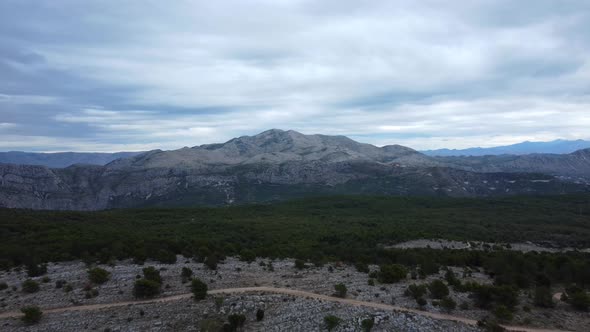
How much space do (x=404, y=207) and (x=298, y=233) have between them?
84266 millimetres

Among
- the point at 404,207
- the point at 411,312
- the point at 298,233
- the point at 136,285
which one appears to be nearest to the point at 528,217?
the point at 404,207

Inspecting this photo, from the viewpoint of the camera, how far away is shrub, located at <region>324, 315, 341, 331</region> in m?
25.2

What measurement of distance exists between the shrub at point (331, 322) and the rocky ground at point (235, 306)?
17.5 inches

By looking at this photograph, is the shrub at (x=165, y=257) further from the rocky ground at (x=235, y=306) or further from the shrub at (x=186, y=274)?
the shrub at (x=186, y=274)

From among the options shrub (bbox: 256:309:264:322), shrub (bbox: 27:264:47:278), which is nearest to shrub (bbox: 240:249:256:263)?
shrub (bbox: 256:309:264:322)

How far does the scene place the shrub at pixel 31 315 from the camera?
86.5ft

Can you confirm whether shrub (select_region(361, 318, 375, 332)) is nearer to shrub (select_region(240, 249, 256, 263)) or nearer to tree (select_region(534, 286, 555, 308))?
tree (select_region(534, 286, 555, 308))

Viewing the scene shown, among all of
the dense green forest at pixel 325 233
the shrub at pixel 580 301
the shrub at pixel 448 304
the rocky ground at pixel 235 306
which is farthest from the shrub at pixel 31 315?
the shrub at pixel 580 301

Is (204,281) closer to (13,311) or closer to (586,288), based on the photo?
(13,311)

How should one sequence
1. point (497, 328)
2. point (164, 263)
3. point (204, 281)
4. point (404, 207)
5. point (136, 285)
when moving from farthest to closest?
point (404, 207), point (164, 263), point (204, 281), point (136, 285), point (497, 328)

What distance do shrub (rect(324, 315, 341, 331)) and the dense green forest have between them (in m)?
17.4

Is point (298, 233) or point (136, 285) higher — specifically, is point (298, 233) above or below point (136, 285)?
below

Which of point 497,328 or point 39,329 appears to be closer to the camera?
point 497,328

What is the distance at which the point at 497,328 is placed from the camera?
23.1 meters
